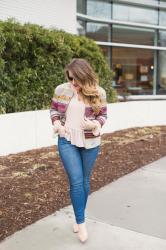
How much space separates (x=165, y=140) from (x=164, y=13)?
30.7 ft

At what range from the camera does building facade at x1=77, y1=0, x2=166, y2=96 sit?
584 inches

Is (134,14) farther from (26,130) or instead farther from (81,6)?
(26,130)

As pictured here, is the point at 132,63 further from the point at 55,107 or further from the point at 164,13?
the point at 55,107

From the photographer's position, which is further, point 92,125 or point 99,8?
point 99,8

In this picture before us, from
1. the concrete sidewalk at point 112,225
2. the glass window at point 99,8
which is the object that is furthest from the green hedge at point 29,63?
the glass window at point 99,8

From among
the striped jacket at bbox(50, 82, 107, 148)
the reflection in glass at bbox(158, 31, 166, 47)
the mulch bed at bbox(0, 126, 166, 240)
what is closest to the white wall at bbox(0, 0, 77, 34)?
the mulch bed at bbox(0, 126, 166, 240)

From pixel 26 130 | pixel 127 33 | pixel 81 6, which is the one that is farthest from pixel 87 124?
pixel 127 33

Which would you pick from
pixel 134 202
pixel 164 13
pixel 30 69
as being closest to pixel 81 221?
pixel 134 202

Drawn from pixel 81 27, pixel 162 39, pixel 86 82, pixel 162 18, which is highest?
pixel 162 18

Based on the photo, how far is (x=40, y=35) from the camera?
8242mm

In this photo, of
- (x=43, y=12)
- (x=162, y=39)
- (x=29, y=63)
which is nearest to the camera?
(x=29, y=63)

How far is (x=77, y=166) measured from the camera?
3.94 meters

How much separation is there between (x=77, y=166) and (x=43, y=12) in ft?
28.6

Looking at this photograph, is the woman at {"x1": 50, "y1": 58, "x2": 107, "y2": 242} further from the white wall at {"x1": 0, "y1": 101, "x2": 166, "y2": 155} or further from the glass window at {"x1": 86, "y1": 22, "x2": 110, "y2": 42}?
the glass window at {"x1": 86, "y1": 22, "x2": 110, "y2": 42}
